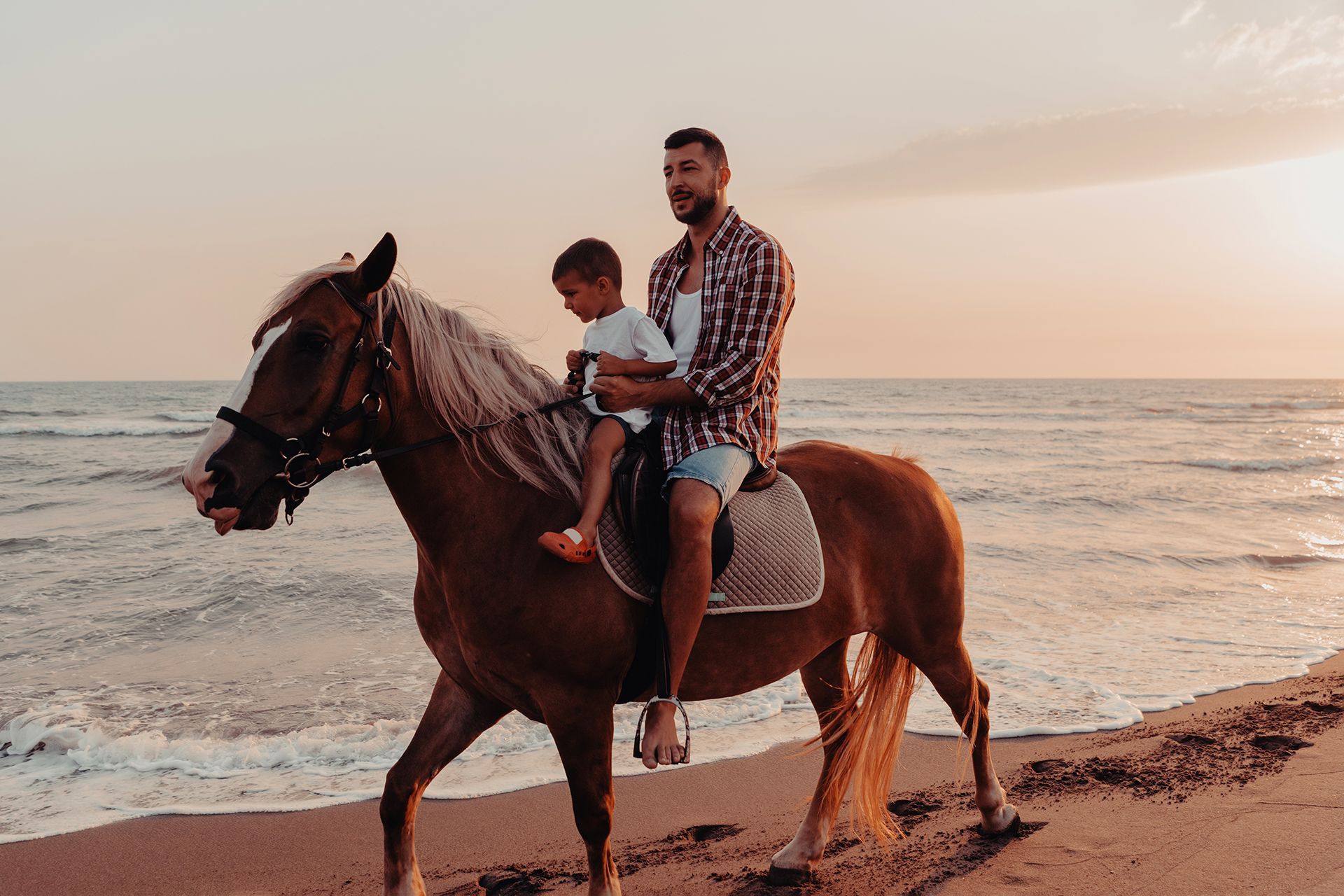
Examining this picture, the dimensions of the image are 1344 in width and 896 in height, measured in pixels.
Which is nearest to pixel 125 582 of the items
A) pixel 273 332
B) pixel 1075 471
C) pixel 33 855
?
pixel 33 855

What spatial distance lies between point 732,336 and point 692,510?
0.57 metres

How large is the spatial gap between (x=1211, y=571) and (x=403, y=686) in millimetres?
8088

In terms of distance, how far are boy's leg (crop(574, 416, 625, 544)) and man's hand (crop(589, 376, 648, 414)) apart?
69 mm

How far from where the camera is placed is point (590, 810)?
2584 millimetres

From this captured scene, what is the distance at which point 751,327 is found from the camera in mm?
2791

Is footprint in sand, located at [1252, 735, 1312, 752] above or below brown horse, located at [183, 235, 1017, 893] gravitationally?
below

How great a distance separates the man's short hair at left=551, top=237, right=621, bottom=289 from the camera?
271 centimetres

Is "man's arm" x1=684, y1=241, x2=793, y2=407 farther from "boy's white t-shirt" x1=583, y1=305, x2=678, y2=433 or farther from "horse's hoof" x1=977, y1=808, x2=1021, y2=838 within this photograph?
"horse's hoof" x1=977, y1=808, x2=1021, y2=838

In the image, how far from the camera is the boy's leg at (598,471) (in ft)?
8.37

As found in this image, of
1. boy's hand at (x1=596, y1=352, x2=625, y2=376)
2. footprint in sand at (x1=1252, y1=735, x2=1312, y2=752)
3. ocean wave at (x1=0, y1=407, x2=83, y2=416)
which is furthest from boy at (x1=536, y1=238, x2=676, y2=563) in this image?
ocean wave at (x1=0, y1=407, x2=83, y2=416)

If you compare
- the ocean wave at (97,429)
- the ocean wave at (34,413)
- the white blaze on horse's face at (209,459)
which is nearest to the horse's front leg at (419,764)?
the white blaze on horse's face at (209,459)

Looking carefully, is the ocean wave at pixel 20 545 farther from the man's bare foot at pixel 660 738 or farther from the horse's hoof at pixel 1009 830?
the horse's hoof at pixel 1009 830

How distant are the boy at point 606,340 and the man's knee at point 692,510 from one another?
0.20 metres

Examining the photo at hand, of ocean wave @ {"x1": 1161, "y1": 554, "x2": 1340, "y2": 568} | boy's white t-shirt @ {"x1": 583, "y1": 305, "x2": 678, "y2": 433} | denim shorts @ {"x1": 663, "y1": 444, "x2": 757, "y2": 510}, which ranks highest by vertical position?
boy's white t-shirt @ {"x1": 583, "y1": 305, "x2": 678, "y2": 433}
